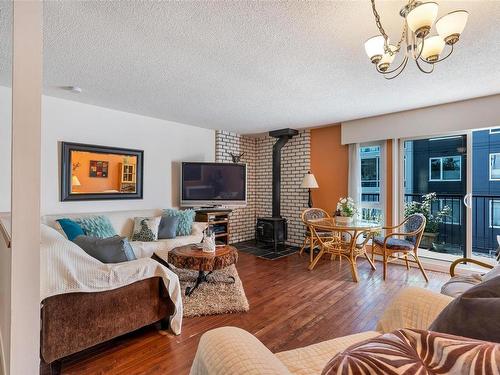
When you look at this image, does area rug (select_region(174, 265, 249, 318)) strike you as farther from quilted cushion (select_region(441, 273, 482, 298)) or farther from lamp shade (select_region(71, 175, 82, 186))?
lamp shade (select_region(71, 175, 82, 186))

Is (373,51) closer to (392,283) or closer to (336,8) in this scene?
(336,8)

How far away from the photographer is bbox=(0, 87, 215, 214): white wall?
3.28 meters

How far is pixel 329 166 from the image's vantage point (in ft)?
16.2

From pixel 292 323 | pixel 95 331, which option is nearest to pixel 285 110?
pixel 292 323

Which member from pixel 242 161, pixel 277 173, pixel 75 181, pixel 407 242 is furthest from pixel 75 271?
pixel 242 161

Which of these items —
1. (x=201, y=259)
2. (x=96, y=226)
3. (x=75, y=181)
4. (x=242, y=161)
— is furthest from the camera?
(x=242, y=161)

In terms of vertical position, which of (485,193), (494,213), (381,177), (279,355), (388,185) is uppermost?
(381,177)

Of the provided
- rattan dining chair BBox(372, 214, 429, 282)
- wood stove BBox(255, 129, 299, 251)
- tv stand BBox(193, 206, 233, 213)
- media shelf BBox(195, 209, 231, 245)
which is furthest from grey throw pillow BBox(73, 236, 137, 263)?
wood stove BBox(255, 129, 299, 251)

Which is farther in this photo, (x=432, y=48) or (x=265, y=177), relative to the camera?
(x=265, y=177)

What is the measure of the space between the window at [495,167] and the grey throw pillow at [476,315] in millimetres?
4270

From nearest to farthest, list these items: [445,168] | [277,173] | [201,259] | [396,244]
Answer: [201,259]
[396,244]
[445,168]
[277,173]

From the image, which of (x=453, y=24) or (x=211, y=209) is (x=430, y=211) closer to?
(x=453, y=24)

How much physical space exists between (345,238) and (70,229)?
3.94 metres

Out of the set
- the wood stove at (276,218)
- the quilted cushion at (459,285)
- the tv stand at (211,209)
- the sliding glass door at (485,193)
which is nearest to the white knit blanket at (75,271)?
the quilted cushion at (459,285)
